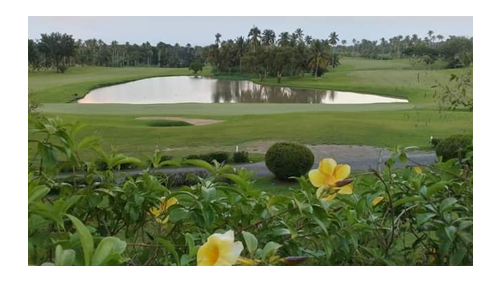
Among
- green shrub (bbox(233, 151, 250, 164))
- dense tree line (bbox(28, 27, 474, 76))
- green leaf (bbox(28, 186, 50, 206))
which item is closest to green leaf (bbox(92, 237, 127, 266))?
green leaf (bbox(28, 186, 50, 206))

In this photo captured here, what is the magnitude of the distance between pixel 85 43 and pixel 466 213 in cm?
6481

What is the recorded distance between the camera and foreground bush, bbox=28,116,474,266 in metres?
0.61

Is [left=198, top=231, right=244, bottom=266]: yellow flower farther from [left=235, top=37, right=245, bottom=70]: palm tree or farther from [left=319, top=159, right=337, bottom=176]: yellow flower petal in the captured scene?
[left=235, top=37, right=245, bottom=70]: palm tree

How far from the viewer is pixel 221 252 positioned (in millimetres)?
502

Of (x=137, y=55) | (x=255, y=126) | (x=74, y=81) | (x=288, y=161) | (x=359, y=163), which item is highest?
(x=137, y=55)

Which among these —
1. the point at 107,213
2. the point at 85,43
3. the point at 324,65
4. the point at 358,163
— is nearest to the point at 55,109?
the point at 358,163

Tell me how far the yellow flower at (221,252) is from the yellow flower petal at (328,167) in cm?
23

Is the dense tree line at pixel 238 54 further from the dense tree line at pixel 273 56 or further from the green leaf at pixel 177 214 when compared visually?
the green leaf at pixel 177 214

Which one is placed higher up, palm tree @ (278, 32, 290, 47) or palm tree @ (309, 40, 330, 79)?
palm tree @ (278, 32, 290, 47)

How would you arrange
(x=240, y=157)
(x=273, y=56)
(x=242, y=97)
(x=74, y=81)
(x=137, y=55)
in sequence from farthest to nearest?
(x=137, y=55), (x=273, y=56), (x=74, y=81), (x=242, y=97), (x=240, y=157)

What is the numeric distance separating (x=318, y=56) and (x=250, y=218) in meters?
47.7

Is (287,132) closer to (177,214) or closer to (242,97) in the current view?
(177,214)

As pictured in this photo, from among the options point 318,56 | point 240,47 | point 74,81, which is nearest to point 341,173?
point 74,81
